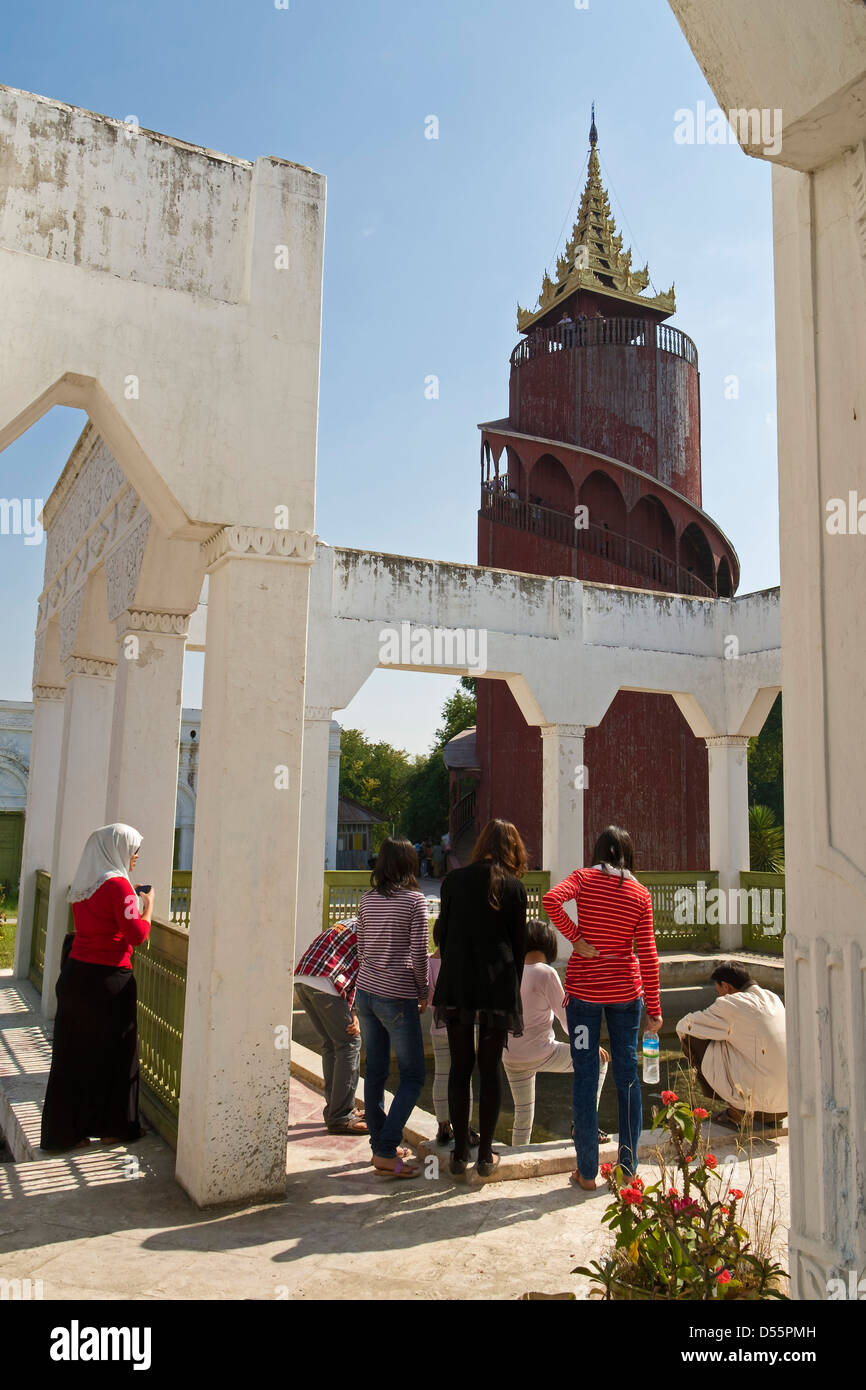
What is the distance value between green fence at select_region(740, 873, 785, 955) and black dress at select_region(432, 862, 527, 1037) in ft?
34.3

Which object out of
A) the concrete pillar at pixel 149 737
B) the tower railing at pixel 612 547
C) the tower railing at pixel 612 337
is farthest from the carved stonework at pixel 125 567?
the tower railing at pixel 612 337

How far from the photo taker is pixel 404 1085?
452 centimetres

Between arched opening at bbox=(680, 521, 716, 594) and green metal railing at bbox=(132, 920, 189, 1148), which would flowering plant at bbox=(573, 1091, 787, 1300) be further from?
arched opening at bbox=(680, 521, 716, 594)

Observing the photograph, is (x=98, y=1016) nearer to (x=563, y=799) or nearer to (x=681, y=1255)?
(x=681, y=1255)

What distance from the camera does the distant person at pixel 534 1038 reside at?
4.84m

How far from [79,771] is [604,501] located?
44.0 feet

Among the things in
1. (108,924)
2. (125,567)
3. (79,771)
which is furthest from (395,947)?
(79,771)

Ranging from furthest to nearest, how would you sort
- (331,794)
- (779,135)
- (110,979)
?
1. (331,794)
2. (110,979)
3. (779,135)

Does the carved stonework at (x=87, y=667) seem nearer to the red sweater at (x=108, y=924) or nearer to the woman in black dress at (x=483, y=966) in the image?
the red sweater at (x=108, y=924)

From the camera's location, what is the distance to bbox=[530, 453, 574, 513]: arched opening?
62.5 ft

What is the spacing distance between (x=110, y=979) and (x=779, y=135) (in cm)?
441

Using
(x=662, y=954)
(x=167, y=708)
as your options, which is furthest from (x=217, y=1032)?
(x=662, y=954)

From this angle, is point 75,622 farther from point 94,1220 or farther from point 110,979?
point 94,1220

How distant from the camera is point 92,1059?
4820 mm
